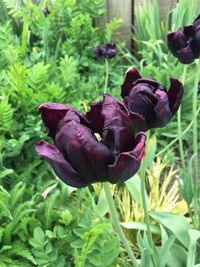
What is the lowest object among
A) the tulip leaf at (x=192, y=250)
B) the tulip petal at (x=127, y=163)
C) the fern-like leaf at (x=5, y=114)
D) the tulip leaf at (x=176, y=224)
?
the tulip leaf at (x=176, y=224)

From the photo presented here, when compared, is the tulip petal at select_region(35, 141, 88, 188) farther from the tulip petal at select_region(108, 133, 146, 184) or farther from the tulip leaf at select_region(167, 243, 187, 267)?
the tulip leaf at select_region(167, 243, 187, 267)

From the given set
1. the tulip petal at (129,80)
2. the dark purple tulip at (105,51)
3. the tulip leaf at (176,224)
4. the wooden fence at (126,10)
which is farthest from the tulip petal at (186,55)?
the wooden fence at (126,10)

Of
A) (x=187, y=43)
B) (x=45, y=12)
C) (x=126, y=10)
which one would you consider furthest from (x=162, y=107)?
(x=126, y=10)

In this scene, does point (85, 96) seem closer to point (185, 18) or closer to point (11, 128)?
point (11, 128)

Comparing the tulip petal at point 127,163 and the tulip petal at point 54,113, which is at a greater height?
the tulip petal at point 54,113

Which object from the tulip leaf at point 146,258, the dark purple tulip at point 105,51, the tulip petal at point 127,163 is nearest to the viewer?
the tulip petal at point 127,163

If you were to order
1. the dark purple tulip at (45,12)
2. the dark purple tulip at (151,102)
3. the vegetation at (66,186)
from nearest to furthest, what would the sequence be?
1. the dark purple tulip at (151,102)
2. the vegetation at (66,186)
3. the dark purple tulip at (45,12)

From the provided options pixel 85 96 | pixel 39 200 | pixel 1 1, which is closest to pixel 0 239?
pixel 39 200

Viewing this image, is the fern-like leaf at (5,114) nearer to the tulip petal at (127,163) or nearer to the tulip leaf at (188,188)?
the tulip leaf at (188,188)
